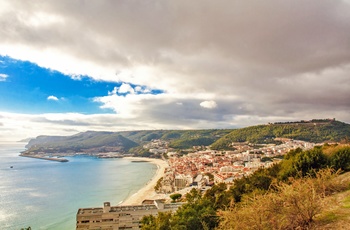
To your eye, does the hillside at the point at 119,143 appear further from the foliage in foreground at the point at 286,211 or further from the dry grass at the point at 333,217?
the foliage in foreground at the point at 286,211

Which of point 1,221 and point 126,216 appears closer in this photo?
point 126,216

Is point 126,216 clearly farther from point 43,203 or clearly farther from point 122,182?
point 122,182

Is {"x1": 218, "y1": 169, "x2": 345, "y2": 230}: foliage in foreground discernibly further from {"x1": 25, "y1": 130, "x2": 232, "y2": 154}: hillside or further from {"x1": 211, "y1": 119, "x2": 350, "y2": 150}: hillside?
{"x1": 25, "y1": 130, "x2": 232, "y2": 154}: hillside

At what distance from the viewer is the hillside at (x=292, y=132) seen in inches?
3250

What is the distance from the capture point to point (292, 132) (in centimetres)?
8975

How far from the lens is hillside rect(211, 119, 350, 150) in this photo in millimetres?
82550

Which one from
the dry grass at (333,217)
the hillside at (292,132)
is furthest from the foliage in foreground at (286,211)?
the hillside at (292,132)

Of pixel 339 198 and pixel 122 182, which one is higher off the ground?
pixel 339 198

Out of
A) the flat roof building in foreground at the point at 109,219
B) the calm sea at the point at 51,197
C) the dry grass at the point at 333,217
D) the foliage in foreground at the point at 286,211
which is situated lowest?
the calm sea at the point at 51,197

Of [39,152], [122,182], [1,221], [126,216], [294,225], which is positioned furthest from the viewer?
[39,152]

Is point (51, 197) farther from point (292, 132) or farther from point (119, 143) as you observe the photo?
point (119, 143)

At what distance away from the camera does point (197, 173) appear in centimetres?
4394

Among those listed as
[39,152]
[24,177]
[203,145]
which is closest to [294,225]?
[24,177]

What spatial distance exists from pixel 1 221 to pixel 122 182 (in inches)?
799
